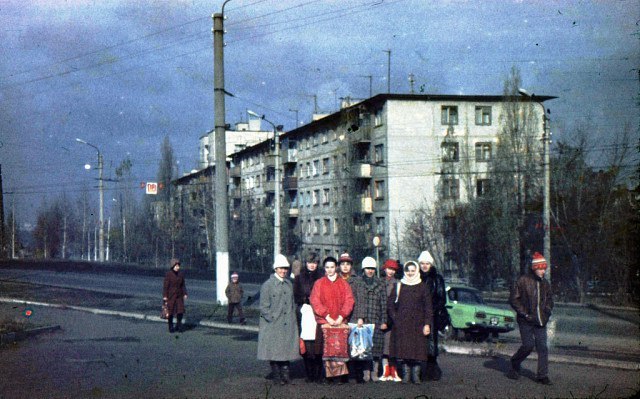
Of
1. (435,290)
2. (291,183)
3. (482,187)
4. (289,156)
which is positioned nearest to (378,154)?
(482,187)

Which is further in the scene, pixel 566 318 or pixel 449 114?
pixel 449 114

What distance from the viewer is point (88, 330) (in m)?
16.7

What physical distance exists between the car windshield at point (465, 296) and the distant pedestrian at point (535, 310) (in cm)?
913

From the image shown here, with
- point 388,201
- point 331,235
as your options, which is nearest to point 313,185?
point 331,235

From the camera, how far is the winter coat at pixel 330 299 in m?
9.58

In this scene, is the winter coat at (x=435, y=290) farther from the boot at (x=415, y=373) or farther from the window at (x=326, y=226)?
the window at (x=326, y=226)

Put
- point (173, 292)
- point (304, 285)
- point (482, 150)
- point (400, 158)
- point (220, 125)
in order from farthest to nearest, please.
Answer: point (400, 158), point (482, 150), point (220, 125), point (173, 292), point (304, 285)

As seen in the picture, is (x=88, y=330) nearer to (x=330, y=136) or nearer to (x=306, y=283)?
(x=306, y=283)

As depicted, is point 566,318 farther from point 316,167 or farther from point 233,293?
point 316,167

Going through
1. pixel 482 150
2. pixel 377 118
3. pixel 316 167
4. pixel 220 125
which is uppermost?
pixel 377 118

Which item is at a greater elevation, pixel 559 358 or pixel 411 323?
pixel 411 323

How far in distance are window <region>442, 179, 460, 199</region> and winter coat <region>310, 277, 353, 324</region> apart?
1610 inches

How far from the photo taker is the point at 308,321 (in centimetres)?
974

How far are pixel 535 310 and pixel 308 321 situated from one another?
3024 mm
